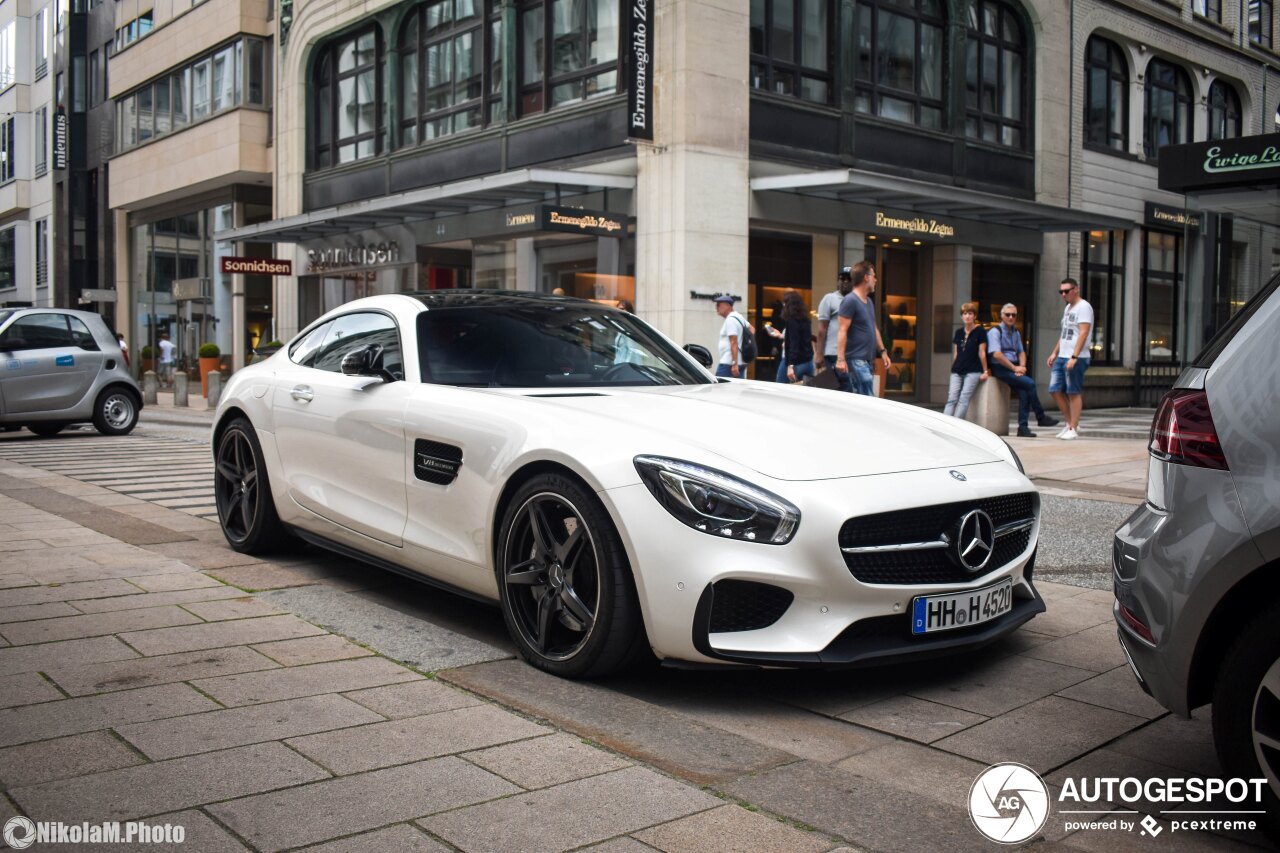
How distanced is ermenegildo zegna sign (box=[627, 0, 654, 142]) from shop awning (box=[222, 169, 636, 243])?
0.99 metres

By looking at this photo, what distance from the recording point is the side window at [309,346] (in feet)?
20.4

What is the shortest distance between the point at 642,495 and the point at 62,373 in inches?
533

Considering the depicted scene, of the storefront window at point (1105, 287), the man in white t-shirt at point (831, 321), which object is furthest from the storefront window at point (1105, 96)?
the man in white t-shirt at point (831, 321)

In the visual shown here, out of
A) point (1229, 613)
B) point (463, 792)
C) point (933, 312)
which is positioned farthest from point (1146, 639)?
point (933, 312)

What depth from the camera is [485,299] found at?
5.61 metres

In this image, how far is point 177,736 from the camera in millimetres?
3473

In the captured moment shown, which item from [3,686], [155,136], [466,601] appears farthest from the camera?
[155,136]

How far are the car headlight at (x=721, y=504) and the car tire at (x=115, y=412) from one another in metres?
13.7

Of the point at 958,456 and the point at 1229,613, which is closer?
the point at 1229,613

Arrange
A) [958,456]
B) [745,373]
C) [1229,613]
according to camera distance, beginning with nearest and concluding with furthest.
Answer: [1229,613]
[958,456]
[745,373]

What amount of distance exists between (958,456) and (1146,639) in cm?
145

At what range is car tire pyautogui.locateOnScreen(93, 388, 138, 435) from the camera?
1559 centimetres

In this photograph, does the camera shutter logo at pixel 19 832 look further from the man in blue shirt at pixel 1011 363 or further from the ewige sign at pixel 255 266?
the ewige sign at pixel 255 266

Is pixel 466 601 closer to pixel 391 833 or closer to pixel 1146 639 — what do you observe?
pixel 391 833
